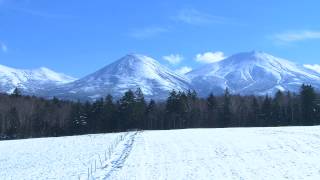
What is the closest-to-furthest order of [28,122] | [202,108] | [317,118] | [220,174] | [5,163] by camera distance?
1. [220,174]
2. [5,163]
3. [317,118]
4. [28,122]
5. [202,108]

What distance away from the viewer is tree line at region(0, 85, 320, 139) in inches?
5418

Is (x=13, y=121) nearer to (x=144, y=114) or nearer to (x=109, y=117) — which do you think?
(x=109, y=117)

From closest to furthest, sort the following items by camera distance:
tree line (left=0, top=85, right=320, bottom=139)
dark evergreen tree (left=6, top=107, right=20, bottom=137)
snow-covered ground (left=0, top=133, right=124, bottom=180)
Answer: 1. snow-covered ground (left=0, top=133, right=124, bottom=180)
2. tree line (left=0, top=85, right=320, bottom=139)
3. dark evergreen tree (left=6, top=107, right=20, bottom=137)

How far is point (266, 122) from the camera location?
14175 centimetres

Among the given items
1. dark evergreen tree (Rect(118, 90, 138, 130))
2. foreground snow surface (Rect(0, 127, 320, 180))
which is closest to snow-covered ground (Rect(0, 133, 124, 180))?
foreground snow surface (Rect(0, 127, 320, 180))

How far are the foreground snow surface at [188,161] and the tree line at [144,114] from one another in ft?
238

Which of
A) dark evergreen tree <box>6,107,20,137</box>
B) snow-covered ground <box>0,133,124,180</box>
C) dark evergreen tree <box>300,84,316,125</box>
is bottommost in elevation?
snow-covered ground <box>0,133,124,180</box>

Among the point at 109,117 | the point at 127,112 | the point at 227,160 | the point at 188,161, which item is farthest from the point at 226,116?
the point at 227,160

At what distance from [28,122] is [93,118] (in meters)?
17.9

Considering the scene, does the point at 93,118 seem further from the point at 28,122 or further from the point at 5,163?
the point at 5,163

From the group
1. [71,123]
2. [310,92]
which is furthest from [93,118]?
[310,92]

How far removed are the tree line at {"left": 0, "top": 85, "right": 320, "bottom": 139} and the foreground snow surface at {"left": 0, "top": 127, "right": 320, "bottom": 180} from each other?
72495 millimetres

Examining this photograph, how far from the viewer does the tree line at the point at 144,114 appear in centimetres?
13762

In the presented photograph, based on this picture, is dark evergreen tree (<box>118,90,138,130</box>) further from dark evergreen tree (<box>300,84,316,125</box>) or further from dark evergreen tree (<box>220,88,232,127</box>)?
dark evergreen tree (<box>300,84,316,125</box>)
